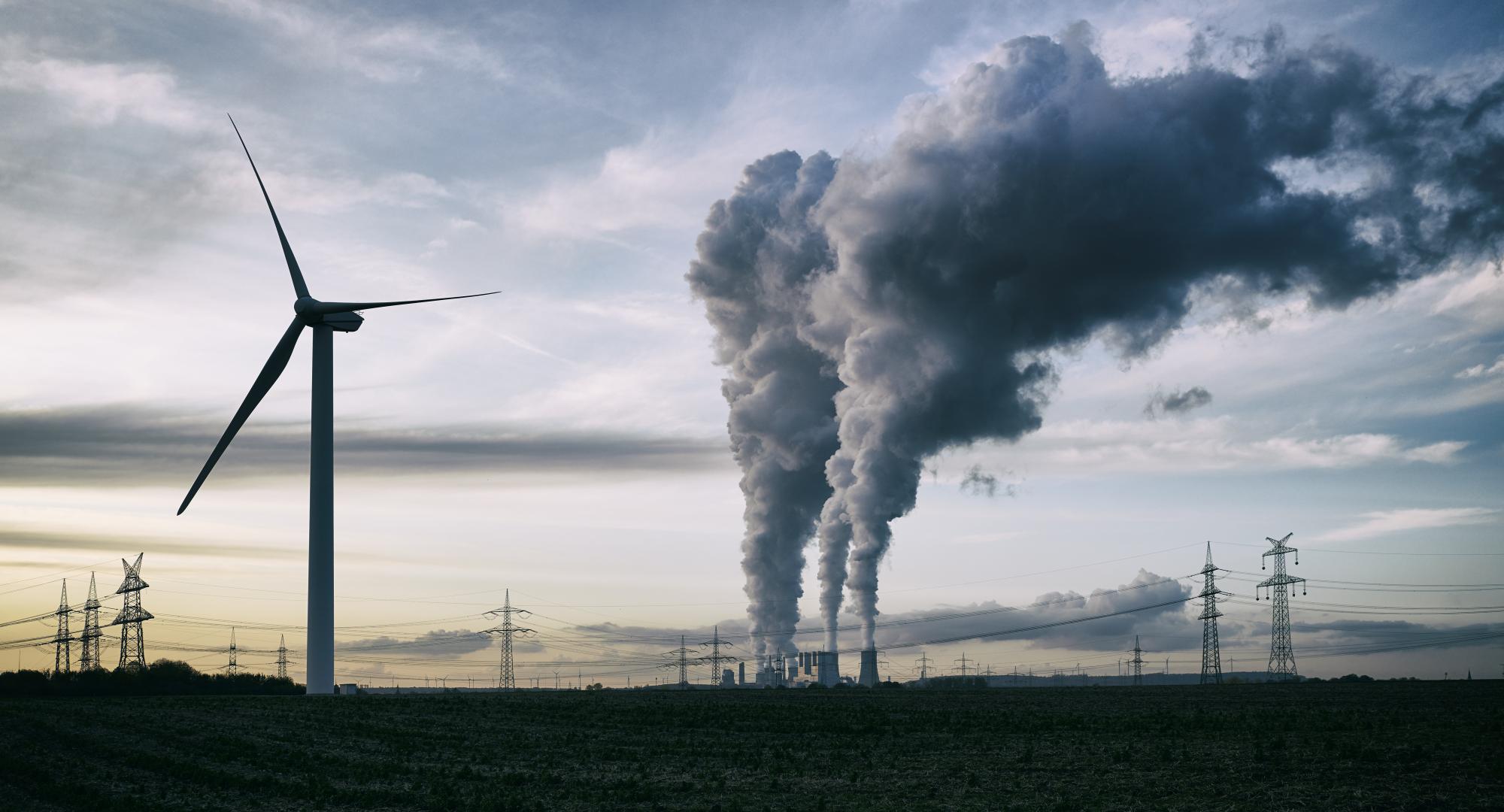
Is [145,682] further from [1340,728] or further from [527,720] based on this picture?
[1340,728]

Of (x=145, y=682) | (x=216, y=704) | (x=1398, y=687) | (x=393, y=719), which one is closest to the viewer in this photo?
(x=393, y=719)

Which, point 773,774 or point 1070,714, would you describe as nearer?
point 773,774

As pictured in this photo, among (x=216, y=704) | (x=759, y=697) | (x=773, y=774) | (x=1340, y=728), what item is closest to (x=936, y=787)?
(x=773, y=774)
